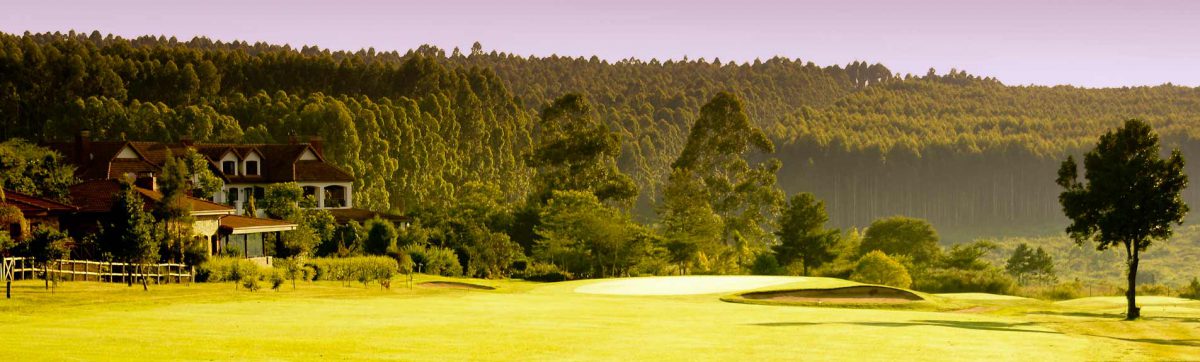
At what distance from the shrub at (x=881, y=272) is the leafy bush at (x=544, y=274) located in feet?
78.8

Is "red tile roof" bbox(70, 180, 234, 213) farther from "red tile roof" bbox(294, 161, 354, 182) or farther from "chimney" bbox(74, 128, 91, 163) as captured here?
"red tile roof" bbox(294, 161, 354, 182)

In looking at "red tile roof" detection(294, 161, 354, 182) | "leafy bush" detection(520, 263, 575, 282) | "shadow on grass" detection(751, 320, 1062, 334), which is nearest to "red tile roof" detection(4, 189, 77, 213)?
"leafy bush" detection(520, 263, 575, 282)

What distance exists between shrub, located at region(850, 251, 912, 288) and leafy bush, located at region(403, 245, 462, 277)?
105 ft

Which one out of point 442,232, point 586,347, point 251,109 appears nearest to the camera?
point 586,347

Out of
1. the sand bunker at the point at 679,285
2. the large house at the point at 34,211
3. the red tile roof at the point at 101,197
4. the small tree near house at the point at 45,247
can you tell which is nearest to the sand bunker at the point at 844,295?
the sand bunker at the point at 679,285

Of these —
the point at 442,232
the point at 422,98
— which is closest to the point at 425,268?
the point at 442,232

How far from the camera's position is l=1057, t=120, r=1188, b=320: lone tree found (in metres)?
54.8

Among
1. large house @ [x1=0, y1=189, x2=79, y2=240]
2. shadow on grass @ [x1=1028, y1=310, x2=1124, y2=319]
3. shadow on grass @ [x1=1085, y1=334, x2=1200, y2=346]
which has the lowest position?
shadow on grass @ [x1=1028, y1=310, x2=1124, y2=319]

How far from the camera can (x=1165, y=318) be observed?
180 feet

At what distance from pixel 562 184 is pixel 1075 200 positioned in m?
58.8

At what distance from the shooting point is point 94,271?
174 feet

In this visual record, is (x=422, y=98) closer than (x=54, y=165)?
No

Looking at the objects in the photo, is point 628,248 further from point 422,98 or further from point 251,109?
point 422,98

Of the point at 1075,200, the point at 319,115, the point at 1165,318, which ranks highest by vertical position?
the point at 319,115
